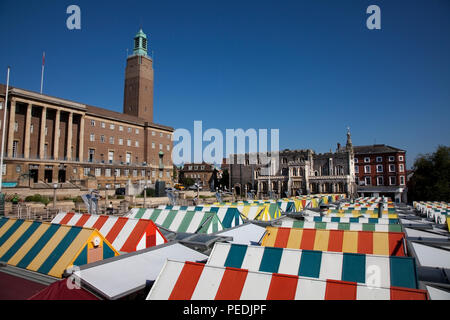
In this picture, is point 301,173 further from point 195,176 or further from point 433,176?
point 195,176

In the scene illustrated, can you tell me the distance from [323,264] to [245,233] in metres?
5.14

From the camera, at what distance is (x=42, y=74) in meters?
44.2

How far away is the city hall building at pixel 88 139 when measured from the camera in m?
41.7

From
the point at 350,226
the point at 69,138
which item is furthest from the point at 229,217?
the point at 69,138

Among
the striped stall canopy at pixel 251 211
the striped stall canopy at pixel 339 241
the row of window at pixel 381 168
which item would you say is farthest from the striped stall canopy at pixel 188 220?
the row of window at pixel 381 168

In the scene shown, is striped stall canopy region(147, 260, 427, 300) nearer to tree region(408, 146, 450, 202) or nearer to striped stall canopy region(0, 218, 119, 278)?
striped stall canopy region(0, 218, 119, 278)

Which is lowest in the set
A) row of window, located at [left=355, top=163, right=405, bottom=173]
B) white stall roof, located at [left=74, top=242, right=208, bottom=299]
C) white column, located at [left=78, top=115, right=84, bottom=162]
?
white stall roof, located at [left=74, top=242, right=208, bottom=299]

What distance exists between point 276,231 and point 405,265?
324cm

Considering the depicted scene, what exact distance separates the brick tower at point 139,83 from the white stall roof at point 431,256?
A: 212 ft

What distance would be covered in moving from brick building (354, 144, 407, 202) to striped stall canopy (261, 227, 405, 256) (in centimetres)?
6305

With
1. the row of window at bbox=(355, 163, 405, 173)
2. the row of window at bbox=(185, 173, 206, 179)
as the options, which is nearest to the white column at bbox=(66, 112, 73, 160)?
the row of window at bbox=(185, 173, 206, 179)

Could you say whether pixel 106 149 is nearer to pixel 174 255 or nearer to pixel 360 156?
pixel 174 255

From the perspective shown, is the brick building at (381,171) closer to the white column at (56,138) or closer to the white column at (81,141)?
the white column at (81,141)

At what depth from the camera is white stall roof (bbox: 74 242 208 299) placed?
4027 millimetres
